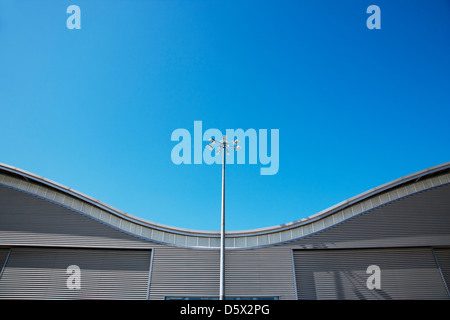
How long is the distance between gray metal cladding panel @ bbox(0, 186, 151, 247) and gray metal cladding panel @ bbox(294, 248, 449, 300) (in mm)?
12260

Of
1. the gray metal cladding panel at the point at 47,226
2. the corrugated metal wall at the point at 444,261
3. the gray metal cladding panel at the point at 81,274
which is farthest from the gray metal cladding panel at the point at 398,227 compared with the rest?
the gray metal cladding panel at the point at 47,226

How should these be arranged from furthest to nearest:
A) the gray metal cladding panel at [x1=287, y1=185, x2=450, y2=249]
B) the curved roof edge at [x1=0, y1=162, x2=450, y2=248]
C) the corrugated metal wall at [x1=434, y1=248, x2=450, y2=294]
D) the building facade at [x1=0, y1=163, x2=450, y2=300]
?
1. the curved roof edge at [x1=0, y1=162, x2=450, y2=248]
2. the gray metal cladding panel at [x1=287, y1=185, x2=450, y2=249]
3. the corrugated metal wall at [x1=434, y1=248, x2=450, y2=294]
4. the building facade at [x1=0, y1=163, x2=450, y2=300]

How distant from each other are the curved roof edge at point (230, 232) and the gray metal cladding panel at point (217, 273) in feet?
2.96

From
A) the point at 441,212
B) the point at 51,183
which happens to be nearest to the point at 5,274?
the point at 51,183

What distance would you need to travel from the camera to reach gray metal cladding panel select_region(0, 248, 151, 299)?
21.3 meters

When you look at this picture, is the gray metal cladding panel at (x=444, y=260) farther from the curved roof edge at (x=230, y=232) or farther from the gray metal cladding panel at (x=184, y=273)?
the gray metal cladding panel at (x=184, y=273)

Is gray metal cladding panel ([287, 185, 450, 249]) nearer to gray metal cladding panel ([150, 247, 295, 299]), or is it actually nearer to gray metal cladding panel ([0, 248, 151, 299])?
gray metal cladding panel ([150, 247, 295, 299])

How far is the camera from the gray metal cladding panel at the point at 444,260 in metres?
21.8

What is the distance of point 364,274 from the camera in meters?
21.9

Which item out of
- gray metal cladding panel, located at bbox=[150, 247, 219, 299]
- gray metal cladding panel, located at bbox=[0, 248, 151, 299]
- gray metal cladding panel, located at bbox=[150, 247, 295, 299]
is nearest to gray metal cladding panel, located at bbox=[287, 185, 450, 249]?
gray metal cladding panel, located at bbox=[150, 247, 295, 299]

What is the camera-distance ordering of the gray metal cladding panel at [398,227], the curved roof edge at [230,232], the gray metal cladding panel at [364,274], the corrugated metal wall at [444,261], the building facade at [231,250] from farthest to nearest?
the curved roof edge at [230,232]
the gray metal cladding panel at [398,227]
the corrugated metal wall at [444,261]
the building facade at [231,250]
the gray metal cladding panel at [364,274]

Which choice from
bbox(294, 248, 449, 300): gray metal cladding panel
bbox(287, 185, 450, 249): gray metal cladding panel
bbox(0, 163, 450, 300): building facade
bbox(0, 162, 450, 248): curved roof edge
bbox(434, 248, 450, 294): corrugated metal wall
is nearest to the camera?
bbox(294, 248, 449, 300): gray metal cladding panel

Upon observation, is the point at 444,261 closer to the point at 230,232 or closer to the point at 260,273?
the point at 260,273
